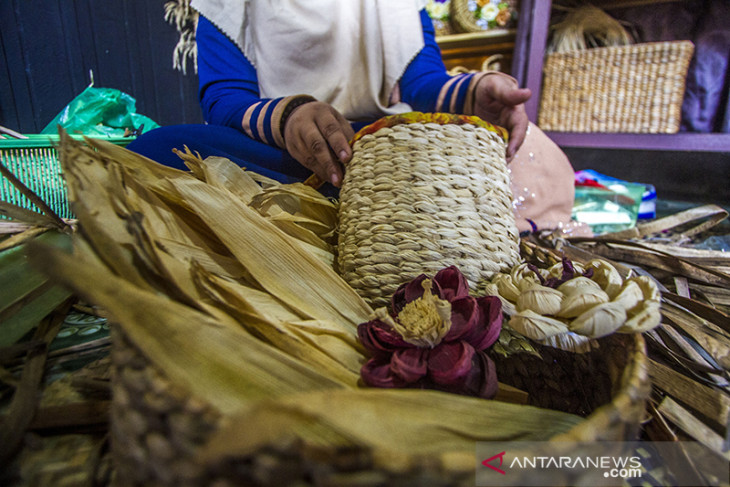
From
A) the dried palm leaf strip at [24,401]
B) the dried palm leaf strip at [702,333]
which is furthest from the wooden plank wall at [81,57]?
the dried palm leaf strip at [702,333]

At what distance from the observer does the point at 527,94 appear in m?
0.58

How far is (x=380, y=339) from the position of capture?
0.99ft

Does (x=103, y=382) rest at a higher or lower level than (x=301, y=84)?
lower

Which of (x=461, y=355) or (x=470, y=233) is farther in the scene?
(x=470, y=233)

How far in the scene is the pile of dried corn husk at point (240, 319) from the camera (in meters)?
0.18

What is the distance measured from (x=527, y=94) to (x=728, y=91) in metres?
1.41

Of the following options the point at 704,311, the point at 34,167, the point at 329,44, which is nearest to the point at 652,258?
the point at 704,311

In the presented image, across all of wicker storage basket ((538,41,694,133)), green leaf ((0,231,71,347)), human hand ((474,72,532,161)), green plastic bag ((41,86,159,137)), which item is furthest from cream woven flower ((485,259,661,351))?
wicker storage basket ((538,41,694,133))

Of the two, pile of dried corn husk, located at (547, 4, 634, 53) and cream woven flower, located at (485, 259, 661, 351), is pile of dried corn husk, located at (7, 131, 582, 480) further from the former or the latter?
pile of dried corn husk, located at (547, 4, 634, 53)

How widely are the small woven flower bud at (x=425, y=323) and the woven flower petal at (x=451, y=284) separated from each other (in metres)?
0.03

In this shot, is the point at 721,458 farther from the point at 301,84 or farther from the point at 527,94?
the point at 301,84

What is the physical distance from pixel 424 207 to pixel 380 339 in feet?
0.59

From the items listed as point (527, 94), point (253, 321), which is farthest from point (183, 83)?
point (253, 321)

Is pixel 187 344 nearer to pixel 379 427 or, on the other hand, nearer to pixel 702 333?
pixel 379 427
